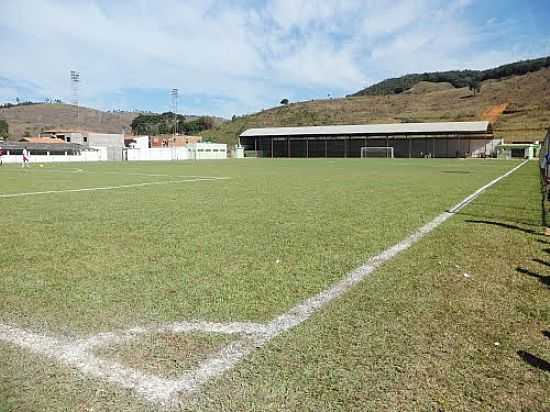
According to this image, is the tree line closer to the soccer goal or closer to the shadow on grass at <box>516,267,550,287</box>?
the soccer goal

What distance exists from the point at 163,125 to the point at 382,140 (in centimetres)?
10148

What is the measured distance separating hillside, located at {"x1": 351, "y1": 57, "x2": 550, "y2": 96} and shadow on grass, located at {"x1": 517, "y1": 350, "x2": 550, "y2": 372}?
127944 millimetres

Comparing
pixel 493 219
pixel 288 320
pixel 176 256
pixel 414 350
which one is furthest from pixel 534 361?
pixel 493 219

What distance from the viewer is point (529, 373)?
2.71 m

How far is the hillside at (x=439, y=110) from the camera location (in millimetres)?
85875

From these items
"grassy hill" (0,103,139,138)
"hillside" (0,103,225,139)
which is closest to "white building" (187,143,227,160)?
"hillside" (0,103,225,139)

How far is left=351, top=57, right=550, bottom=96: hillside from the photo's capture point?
468 feet

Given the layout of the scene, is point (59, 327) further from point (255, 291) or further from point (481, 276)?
point (481, 276)

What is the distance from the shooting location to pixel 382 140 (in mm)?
76500

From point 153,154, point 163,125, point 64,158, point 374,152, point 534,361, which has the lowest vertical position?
point 534,361

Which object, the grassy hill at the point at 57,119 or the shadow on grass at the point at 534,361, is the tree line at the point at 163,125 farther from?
the shadow on grass at the point at 534,361

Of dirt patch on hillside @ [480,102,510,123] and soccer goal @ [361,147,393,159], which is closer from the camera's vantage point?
soccer goal @ [361,147,393,159]

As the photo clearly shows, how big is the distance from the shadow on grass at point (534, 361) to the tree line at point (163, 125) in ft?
502

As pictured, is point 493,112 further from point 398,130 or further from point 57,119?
point 57,119
